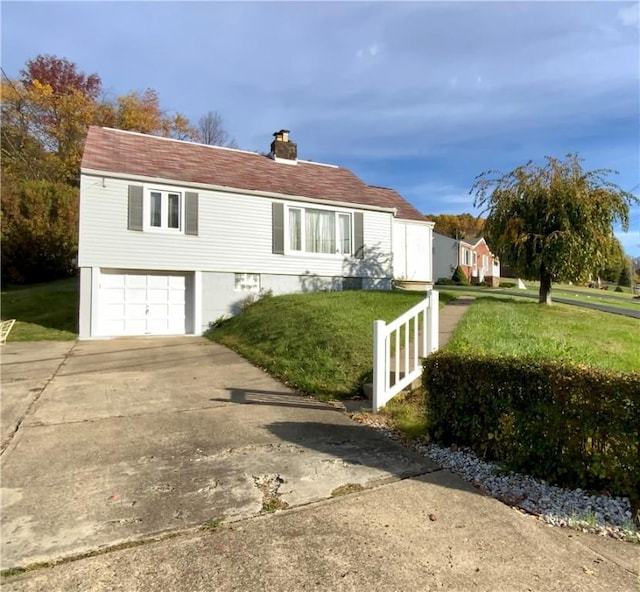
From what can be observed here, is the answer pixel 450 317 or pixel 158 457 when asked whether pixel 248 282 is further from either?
pixel 158 457

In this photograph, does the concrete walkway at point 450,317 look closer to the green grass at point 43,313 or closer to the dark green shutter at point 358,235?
the dark green shutter at point 358,235

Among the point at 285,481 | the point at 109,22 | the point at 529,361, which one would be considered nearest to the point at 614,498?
the point at 529,361

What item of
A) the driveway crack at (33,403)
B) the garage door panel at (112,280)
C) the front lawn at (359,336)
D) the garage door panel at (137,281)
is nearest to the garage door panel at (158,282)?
the garage door panel at (137,281)

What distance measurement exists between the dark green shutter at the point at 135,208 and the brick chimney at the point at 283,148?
681 centimetres

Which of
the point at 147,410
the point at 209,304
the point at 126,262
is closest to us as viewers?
the point at 147,410

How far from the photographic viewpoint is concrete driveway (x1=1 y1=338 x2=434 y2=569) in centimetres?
300

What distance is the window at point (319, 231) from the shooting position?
15.9 m

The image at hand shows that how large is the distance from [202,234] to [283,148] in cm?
659

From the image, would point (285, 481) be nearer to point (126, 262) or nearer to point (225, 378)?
point (225, 378)

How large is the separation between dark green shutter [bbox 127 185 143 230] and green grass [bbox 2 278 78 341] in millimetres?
3723

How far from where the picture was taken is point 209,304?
14.4 metres

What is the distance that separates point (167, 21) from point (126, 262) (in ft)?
22.1

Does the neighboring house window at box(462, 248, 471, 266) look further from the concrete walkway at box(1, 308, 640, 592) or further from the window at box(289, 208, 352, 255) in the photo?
the concrete walkway at box(1, 308, 640, 592)

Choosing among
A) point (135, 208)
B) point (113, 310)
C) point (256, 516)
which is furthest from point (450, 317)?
point (113, 310)
